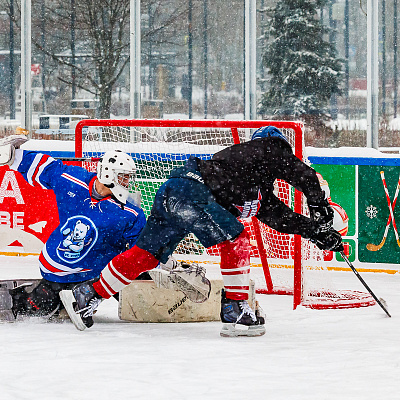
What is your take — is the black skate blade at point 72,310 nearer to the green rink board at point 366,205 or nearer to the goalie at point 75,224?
→ the goalie at point 75,224

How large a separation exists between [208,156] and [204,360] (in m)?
3.15

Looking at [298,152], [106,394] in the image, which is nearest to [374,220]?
[298,152]

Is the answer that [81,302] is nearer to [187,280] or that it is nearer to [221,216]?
[187,280]

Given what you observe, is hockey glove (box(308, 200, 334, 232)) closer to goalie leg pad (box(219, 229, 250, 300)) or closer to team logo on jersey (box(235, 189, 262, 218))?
team logo on jersey (box(235, 189, 262, 218))

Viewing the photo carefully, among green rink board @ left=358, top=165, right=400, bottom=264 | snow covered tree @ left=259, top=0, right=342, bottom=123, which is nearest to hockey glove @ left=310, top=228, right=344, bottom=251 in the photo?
green rink board @ left=358, top=165, right=400, bottom=264

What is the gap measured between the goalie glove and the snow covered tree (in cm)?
531

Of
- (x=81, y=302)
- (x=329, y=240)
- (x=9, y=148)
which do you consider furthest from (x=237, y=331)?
(x=9, y=148)

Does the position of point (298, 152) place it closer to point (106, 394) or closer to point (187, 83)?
point (106, 394)

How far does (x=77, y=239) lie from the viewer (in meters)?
4.42

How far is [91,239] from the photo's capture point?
4453 millimetres

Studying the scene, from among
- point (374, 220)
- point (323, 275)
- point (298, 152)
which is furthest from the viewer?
point (374, 220)

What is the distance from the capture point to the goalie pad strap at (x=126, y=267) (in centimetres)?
412

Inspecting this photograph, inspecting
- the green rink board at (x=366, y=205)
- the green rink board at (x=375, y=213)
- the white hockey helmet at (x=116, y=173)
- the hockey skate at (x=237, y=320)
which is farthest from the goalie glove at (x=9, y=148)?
the green rink board at (x=375, y=213)

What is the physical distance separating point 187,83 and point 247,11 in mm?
1757
